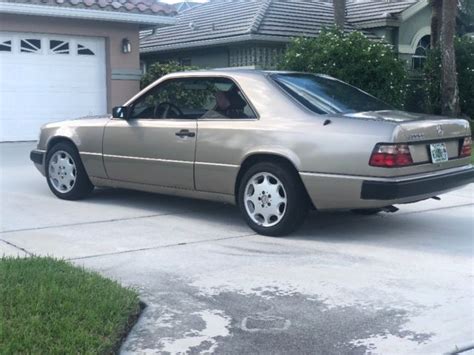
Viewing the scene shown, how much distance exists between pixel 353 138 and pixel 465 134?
1.49 m

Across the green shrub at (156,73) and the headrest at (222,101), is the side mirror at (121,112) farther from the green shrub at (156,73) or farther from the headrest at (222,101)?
the green shrub at (156,73)

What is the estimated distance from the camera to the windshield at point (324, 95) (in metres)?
6.64

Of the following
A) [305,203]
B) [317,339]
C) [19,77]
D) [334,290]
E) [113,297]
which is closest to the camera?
[317,339]

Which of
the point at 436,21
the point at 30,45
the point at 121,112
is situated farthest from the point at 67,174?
the point at 436,21

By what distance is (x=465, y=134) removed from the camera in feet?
22.3

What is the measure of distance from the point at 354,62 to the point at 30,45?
6526 millimetres

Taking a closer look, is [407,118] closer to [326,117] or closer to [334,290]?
[326,117]

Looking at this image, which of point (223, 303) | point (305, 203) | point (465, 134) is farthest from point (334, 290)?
point (465, 134)

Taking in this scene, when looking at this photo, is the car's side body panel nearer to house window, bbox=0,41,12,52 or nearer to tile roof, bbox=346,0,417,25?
house window, bbox=0,41,12,52

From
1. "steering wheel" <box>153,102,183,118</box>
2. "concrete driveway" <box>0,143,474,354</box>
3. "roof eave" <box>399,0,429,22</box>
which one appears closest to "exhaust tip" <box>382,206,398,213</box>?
"concrete driveway" <box>0,143,474,354</box>

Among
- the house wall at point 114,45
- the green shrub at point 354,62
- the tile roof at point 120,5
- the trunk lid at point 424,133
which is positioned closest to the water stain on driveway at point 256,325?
the trunk lid at point 424,133

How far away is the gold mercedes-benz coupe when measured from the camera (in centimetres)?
601

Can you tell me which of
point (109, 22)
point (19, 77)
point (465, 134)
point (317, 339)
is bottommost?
point (317, 339)

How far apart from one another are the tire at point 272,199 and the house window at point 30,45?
28.3 feet
